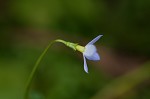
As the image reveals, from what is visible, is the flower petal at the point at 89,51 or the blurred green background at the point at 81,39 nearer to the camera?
the flower petal at the point at 89,51

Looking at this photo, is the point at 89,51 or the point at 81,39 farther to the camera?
the point at 81,39

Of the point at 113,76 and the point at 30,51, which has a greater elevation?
the point at 30,51

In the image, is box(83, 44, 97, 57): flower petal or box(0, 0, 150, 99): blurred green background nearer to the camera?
box(83, 44, 97, 57): flower petal

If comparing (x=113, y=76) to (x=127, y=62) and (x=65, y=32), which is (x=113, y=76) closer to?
(x=127, y=62)

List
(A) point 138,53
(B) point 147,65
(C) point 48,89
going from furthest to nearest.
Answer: (A) point 138,53, (B) point 147,65, (C) point 48,89

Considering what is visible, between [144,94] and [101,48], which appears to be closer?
[144,94]

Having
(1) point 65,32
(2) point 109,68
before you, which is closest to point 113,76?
(2) point 109,68

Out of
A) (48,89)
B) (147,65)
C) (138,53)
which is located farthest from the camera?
(138,53)

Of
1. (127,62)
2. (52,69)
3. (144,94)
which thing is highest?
(52,69)
